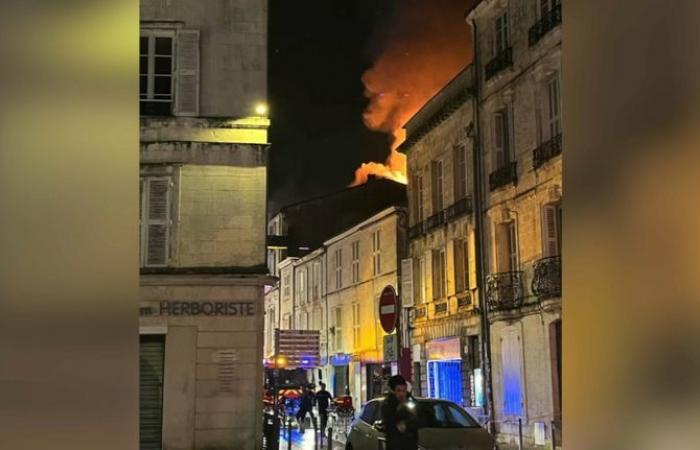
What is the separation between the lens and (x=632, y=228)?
3.15 m

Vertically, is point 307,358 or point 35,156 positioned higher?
point 35,156

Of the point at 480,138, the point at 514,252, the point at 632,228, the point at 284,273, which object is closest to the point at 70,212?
the point at 632,228

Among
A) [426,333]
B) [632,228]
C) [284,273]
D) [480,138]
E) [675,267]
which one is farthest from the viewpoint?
[284,273]

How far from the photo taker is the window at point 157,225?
15.9 metres

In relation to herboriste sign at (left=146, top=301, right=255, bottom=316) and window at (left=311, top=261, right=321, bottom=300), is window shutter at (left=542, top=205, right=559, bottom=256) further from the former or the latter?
window at (left=311, top=261, right=321, bottom=300)

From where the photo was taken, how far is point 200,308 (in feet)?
51.5

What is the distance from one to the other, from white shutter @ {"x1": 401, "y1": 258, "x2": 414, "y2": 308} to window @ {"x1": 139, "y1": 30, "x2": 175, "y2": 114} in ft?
42.0

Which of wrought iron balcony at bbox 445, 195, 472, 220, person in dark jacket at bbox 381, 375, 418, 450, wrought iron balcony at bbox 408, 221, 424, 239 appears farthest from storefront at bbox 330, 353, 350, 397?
person in dark jacket at bbox 381, 375, 418, 450

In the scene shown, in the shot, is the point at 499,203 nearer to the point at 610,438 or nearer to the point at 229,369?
the point at 229,369

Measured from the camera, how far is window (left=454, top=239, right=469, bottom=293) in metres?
23.5

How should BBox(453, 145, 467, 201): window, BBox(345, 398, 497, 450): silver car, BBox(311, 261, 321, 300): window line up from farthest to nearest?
BBox(311, 261, 321, 300): window < BBox(453, 145, 467, 201): window < BBox(345, 398, 497, 450): silver car

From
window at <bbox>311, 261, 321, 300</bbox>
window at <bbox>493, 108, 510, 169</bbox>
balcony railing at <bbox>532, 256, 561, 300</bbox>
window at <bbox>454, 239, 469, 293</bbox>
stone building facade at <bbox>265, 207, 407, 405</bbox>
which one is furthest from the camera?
window at <bbox>311, 261, 321, 300</bbox>

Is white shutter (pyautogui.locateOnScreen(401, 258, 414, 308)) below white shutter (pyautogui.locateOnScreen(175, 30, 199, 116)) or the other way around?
below

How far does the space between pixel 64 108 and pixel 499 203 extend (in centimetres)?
1934
